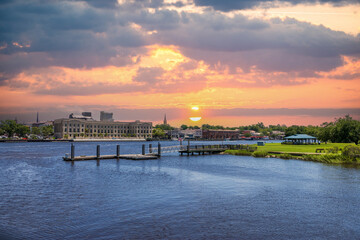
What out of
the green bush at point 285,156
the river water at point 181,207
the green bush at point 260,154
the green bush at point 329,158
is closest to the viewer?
the river water at point 181,207

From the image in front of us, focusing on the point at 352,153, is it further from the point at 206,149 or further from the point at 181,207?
the point at 181,207

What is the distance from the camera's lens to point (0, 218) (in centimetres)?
2248

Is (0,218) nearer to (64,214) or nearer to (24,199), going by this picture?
(64,214)

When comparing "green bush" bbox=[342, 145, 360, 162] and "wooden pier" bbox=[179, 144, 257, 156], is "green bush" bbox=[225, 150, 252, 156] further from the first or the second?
"green bush" bbox=[342, 145, 360, 162]

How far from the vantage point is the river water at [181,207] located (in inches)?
774

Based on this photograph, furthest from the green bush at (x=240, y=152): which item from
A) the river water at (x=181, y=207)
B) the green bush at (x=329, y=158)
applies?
the river water at (x=181, y=207)

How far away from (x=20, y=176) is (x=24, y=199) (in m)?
16.8

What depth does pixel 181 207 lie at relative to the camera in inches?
1000

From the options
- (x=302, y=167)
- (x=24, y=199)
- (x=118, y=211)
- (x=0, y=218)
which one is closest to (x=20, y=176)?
(x=24, y=199)

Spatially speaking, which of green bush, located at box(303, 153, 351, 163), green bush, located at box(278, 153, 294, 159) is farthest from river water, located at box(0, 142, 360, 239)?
green bush, located at box(278, 153, 294, 159)

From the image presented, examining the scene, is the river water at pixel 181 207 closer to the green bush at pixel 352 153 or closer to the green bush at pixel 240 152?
the green bush at pixel 352 153

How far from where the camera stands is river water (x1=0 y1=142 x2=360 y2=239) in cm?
1967

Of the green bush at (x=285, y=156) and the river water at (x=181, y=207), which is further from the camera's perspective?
the green bush at (x=285, y=156)

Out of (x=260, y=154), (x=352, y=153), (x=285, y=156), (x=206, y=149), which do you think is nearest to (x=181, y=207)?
(x=352, y=153)
